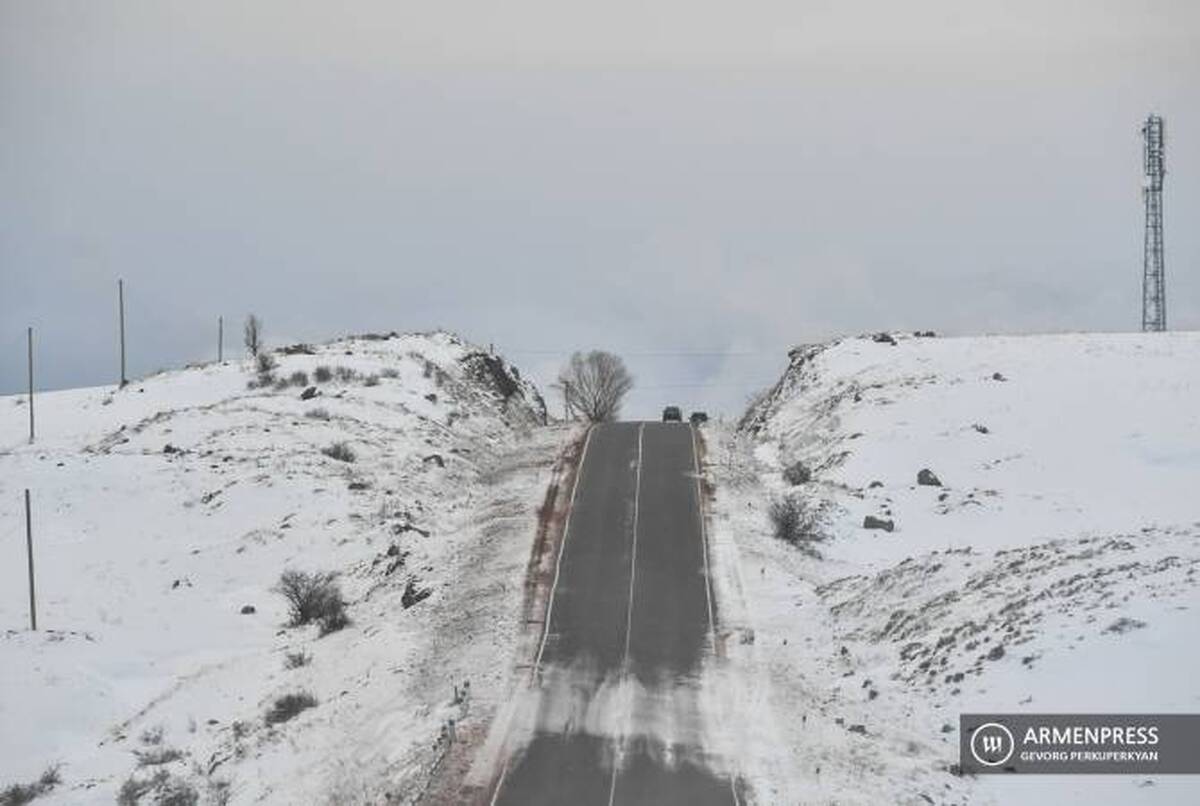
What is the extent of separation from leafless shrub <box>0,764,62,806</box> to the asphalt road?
11.4 meters

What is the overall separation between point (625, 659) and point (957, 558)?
984 centimetres

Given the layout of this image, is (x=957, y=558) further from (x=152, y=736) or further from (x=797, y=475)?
(x=152, y=736)

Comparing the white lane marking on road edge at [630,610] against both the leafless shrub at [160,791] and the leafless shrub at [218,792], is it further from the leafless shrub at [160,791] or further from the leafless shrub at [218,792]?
the leafless shrub at [160,791]

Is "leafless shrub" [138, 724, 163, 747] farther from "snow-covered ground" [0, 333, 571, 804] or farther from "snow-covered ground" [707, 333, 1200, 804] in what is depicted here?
"snow-covered ground" [707, 333, 1200, 804]

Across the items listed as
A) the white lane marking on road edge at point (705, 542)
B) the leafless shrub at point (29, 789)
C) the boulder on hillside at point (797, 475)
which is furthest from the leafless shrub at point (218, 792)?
the boulder on hillside at point (797, 475)

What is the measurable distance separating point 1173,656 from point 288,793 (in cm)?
1706

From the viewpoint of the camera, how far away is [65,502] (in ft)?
149

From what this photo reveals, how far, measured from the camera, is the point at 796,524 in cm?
3875

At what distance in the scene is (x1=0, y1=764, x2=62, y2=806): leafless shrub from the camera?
83.9 feet

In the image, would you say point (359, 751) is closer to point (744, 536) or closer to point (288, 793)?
point (288, 793)

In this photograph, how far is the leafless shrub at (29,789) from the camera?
83.9 ft

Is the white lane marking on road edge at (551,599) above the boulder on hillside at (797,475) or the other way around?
the other way around

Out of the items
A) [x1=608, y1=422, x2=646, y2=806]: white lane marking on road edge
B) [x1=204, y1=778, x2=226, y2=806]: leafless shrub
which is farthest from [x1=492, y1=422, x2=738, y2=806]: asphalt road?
[x1=204, y1=778, x2=226, y2=806]: leafless shrub

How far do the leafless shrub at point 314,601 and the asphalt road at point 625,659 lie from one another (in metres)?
6.62
